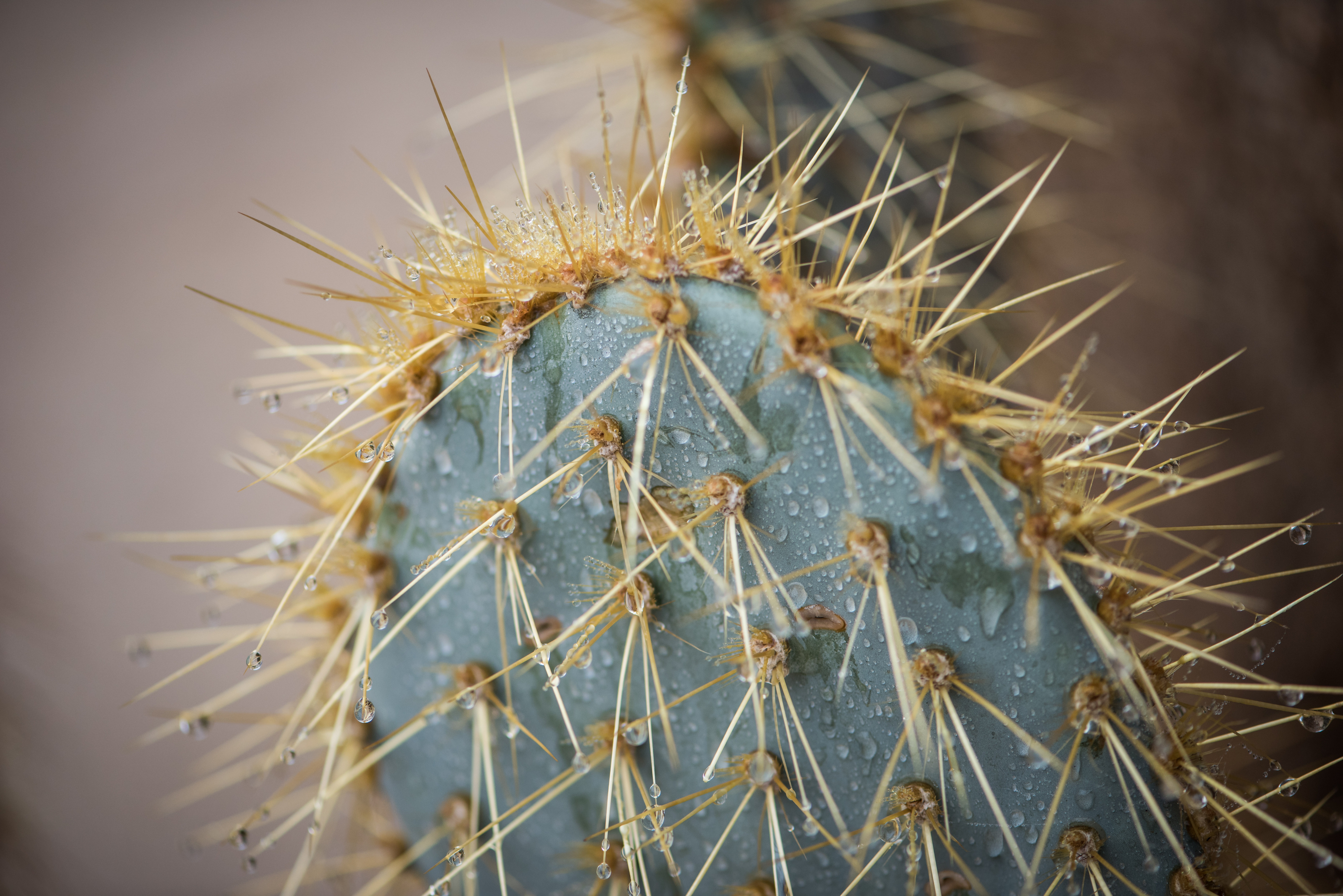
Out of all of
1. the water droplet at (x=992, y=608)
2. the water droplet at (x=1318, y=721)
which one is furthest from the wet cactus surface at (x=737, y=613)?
the water droplet at (x=1318, y=721)

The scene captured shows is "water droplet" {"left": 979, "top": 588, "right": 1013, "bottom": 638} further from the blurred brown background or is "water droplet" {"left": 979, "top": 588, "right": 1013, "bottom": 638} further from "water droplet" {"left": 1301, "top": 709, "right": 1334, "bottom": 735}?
the blurred brown background

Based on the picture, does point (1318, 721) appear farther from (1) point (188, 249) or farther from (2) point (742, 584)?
(1) point (188, 249)

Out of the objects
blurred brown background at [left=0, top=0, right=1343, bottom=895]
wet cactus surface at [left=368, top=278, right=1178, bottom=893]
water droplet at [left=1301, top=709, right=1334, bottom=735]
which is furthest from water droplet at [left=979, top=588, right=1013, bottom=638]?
blurred brown background at [left=0, top=0, right=1343, bottom=895]

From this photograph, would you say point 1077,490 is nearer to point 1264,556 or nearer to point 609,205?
point 609,205

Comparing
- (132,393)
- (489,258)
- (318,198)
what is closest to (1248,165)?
(489,258)

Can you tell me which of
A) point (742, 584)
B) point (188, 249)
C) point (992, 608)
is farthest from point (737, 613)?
point (188, 249)

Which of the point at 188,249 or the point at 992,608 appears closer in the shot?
the point at 992,608

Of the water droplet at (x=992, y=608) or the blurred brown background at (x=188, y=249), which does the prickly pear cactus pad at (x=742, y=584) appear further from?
the blurred brown background at (x=188, y=249)
